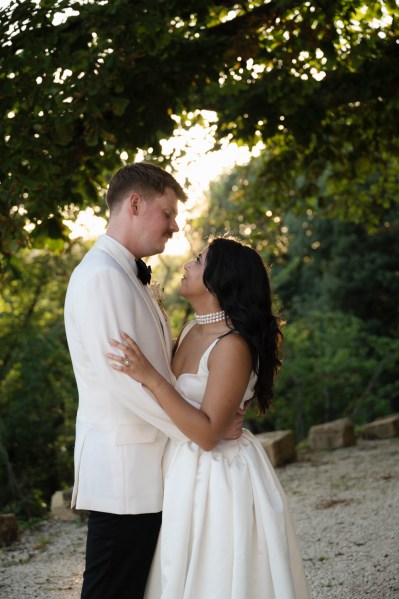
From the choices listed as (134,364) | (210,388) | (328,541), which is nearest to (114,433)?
(134,364)

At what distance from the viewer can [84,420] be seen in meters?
2.92

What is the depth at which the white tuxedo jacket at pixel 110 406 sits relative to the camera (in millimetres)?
2812

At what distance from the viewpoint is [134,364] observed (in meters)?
2.78

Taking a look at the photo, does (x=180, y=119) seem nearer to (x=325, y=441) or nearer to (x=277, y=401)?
(x=325, y=441)

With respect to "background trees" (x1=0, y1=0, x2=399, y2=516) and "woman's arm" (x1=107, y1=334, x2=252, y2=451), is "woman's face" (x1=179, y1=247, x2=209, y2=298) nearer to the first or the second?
"woman's arm" (x1=107, y1=334, x2=252, y2=451)

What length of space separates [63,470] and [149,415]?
7.36 m

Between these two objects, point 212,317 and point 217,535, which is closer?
point 217,535

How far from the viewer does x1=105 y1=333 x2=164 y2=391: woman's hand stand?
2.77 meters

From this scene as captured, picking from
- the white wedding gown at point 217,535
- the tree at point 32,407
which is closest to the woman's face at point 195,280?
the white wedding gown at point 217,535

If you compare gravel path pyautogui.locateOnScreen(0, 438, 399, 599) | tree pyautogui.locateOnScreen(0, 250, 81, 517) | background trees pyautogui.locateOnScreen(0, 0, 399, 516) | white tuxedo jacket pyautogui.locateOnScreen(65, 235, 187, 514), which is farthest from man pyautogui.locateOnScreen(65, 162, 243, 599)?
tree pyautogui.locateOnScreen(0, 250, 81, 517)

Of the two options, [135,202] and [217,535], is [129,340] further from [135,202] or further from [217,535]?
[217,535]

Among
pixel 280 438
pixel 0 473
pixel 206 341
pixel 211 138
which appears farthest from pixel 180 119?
pixel 206 341

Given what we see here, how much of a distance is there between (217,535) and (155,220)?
1168mm

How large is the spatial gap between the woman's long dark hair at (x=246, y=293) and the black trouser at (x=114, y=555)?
0.74 meters
